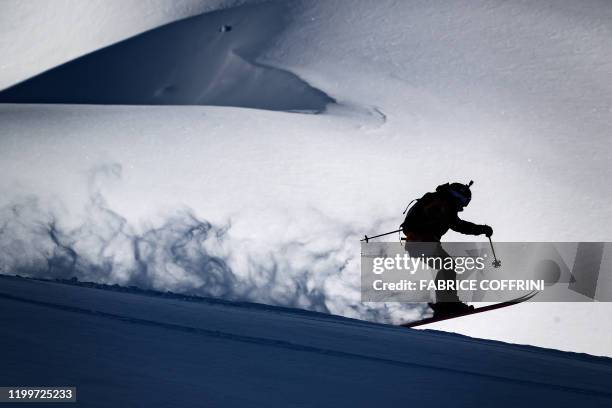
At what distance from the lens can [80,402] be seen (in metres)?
2.22

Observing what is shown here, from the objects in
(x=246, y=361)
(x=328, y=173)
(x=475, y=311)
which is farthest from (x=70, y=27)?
(x=246, y=361)

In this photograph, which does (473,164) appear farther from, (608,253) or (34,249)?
(34,249)

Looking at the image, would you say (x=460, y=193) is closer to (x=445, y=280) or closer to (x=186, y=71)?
(x=445, y=280)

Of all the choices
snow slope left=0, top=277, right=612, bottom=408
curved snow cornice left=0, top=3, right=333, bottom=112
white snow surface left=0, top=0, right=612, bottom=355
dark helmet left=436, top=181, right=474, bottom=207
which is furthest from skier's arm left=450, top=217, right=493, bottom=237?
curved snow cornice left=0, top=3, right=333, bottom=112

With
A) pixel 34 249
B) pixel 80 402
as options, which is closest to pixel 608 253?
pixel 34 249

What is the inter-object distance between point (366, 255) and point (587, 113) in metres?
5.91

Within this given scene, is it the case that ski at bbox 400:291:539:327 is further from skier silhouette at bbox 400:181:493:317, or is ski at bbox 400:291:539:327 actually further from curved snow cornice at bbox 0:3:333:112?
curved snow cornice at bbox 0:3:333:112

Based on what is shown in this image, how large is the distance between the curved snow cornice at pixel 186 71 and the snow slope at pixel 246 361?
30.8 feet

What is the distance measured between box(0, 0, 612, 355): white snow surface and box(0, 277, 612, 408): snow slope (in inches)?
80.3

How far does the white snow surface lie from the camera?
725cm

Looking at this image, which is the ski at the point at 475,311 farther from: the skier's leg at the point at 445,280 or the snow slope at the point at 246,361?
the snow slope at the point at 246,361

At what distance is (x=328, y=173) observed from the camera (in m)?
9.15

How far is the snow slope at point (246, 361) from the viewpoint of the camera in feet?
8.43

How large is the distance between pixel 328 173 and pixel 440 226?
2.88 meters
